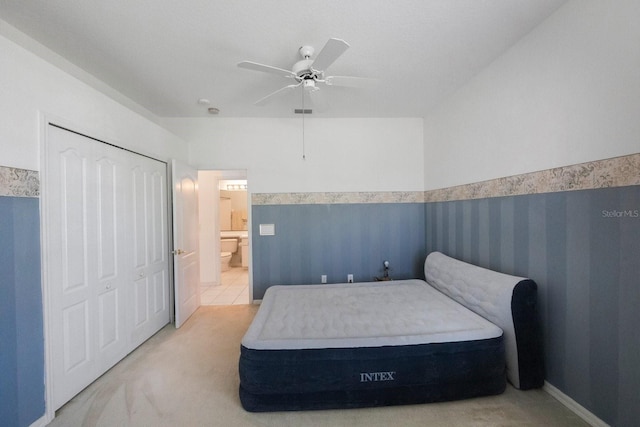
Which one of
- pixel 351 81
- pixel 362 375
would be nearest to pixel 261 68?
pixel 351 81

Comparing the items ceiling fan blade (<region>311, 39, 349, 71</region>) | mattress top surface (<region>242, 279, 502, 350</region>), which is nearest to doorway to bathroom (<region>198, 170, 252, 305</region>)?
mattress top surface (<region>242, 279, 502, 350</region>)

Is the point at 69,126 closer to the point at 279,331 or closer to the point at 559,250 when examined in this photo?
the point at 279,331

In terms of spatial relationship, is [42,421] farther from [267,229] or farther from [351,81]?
[351,81]

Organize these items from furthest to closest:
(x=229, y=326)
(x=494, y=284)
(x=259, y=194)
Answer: (x=259, y=194), (x=229, y=326), (x=494, y=284)

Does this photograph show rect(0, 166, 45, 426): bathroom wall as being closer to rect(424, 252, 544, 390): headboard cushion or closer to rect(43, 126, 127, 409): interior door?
rect(43, 126, 127, 409): interior door

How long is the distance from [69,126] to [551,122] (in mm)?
3677

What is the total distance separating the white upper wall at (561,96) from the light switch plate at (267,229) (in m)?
2.67

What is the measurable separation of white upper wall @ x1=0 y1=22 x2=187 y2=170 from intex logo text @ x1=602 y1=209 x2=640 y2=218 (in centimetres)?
375

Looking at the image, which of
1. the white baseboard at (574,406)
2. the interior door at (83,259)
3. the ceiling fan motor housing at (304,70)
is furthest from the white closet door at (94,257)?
the white baseboard at (574,406)

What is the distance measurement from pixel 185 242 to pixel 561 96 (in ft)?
13.2

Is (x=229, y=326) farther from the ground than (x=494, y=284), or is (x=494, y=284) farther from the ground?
(x=494, y=284)

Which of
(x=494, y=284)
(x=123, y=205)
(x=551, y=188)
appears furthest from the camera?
(x=123, y=205)

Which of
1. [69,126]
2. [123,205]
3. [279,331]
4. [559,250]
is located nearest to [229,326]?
[279,331]

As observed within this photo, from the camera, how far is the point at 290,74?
6.39ft
